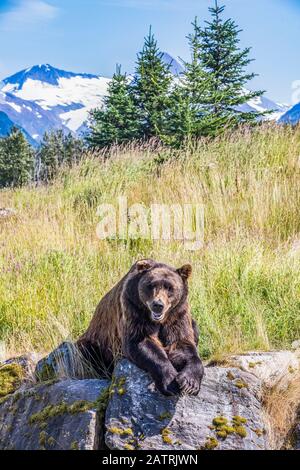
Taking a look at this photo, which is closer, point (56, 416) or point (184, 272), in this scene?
point (56, 416)

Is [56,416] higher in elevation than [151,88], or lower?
lower

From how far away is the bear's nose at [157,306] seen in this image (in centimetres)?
338

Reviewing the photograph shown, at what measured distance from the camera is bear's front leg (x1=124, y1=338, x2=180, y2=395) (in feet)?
10.9

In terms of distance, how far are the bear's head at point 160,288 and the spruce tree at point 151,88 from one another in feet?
56.4

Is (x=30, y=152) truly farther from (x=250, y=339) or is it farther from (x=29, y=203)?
(x=250, y=339)

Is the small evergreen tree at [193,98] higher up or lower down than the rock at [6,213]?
higher up

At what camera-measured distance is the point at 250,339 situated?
471 cm

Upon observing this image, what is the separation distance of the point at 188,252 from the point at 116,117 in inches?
606

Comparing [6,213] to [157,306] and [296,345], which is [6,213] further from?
[157,306]

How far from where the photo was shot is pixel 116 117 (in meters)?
21.3

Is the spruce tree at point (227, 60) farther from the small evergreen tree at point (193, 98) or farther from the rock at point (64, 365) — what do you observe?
the rock at point (64, 365)

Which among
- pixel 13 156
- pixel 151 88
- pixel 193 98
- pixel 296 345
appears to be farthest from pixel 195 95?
pixel 13 156

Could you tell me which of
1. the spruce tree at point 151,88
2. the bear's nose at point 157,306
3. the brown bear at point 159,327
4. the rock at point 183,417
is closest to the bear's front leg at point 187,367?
the brown bear at point 159,327
